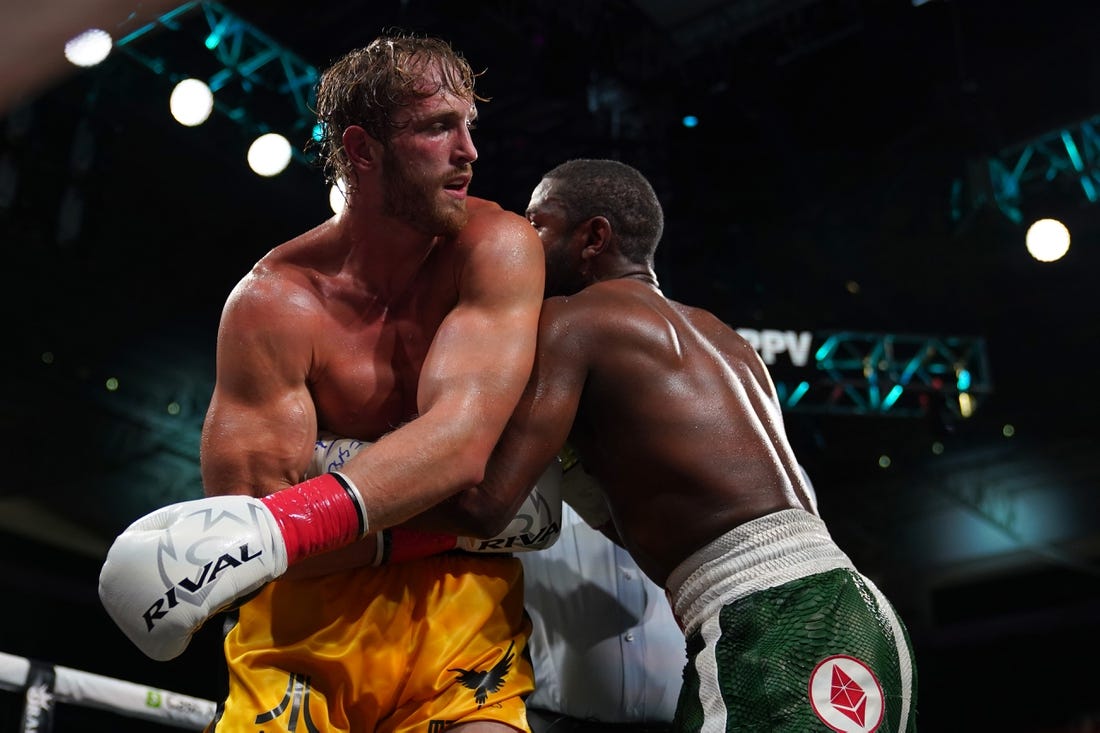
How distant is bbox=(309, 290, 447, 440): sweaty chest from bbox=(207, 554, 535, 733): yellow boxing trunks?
25 cm

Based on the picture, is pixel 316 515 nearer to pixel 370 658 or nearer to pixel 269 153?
pixel 370 658

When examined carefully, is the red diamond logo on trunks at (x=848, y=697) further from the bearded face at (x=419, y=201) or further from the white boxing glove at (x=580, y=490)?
the bearded face at (x=419, y=201)

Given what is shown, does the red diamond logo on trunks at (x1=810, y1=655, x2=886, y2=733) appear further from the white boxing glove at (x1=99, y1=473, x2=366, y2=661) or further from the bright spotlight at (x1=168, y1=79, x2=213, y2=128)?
the bright spotlight at (x1=168, y1=79, x2=213, y2=128)

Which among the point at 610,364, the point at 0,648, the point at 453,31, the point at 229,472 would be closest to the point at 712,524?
the point at 610,364

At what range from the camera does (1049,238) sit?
6.36 metres

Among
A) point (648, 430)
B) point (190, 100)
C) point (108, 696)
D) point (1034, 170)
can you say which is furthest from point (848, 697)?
point (1034, 170)

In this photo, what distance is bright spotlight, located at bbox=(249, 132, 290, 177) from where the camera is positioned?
532 centimetres

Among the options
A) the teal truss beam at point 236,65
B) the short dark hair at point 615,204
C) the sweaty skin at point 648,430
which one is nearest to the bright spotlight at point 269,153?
the teal truss beam at point 236,65

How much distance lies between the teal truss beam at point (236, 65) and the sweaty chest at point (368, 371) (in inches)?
129

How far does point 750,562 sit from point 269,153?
13.6ft

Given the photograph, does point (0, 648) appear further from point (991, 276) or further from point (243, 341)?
point (991, 276)

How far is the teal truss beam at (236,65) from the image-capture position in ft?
16.6

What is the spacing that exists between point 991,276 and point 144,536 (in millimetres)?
7902

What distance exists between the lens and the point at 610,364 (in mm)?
1879
